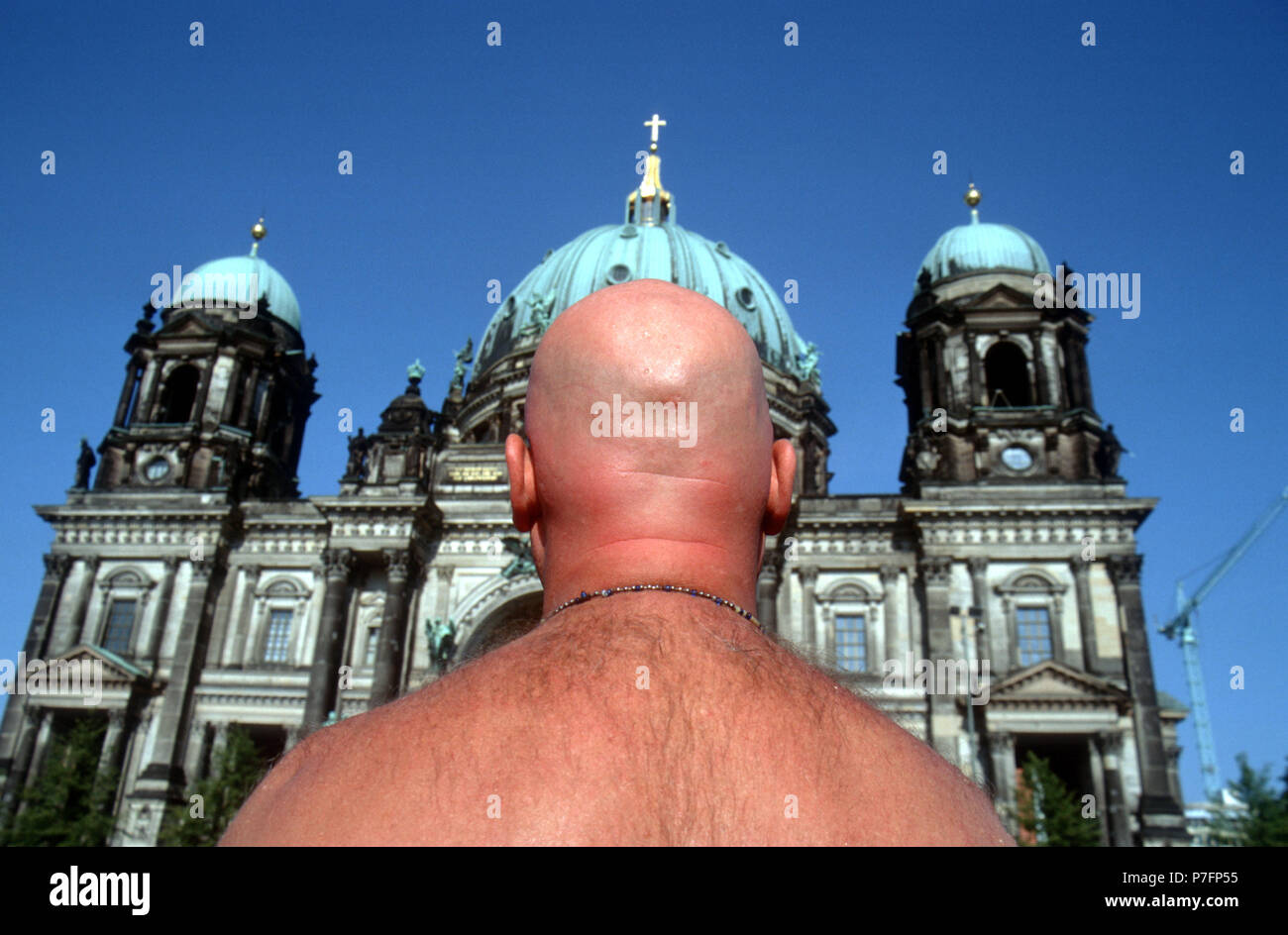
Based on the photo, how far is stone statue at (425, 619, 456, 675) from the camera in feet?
101

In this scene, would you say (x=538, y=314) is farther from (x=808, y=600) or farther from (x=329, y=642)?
(x=808, y=600)

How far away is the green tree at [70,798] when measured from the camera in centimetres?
2733

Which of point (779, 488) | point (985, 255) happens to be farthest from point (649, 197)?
point (779, 488)

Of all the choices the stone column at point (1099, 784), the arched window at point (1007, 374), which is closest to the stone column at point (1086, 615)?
the stone column at point (1099, 784)

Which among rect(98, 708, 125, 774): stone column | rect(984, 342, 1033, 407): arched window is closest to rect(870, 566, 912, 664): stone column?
rect(984, 342, 1033, 407): arched window

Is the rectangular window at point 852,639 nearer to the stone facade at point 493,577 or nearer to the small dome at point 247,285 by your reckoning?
the stone facade at point 493,577

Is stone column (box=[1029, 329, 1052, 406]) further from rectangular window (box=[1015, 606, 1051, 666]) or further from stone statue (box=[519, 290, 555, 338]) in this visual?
stone statue (box=[519, 290, 555, 338])

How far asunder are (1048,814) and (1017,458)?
12.2 metres

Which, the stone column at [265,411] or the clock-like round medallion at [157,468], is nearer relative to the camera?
the clock-like round medallion at [157,468]

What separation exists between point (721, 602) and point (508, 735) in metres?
0.64

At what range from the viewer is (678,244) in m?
44.6

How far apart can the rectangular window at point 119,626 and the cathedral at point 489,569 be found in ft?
0.29
